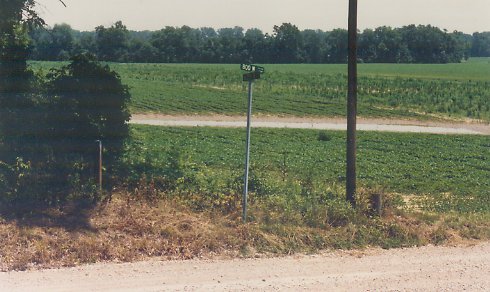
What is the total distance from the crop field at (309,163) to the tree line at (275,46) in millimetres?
63373

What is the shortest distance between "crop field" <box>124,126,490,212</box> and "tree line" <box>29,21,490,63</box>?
63373 millimetres

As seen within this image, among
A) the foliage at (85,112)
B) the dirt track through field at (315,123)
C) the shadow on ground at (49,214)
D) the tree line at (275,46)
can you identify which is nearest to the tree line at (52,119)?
the foliage at (85,112)

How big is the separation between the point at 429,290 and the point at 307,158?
12031 millimetres

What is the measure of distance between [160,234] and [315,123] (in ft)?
87.2

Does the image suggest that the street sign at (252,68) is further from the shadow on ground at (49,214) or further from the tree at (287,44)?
the tree at (287,44)

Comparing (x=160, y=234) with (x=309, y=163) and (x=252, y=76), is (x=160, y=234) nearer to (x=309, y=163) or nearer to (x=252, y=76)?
(x=252, y=76)

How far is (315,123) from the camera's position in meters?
34.9

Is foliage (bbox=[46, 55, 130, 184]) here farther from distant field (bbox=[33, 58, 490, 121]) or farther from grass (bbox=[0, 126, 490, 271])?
distant field (bbox=[33, 58, 490, 121])

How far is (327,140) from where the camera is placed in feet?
86.5

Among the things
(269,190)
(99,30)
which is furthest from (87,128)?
(99,30)

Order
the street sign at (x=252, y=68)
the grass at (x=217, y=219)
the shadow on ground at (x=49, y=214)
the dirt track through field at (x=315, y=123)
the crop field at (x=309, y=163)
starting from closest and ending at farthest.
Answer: the grass at (x=217, y=219)
the shadow on ground at (x=49, y=214)
the street sign at (x=252, y=68)
the crop field at (x=309, y=163)
the dirt track through field at (x=315, y=123)

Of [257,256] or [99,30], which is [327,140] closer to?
[257,256]

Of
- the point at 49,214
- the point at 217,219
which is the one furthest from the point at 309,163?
the point at 49,214

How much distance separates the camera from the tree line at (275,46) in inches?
3770
